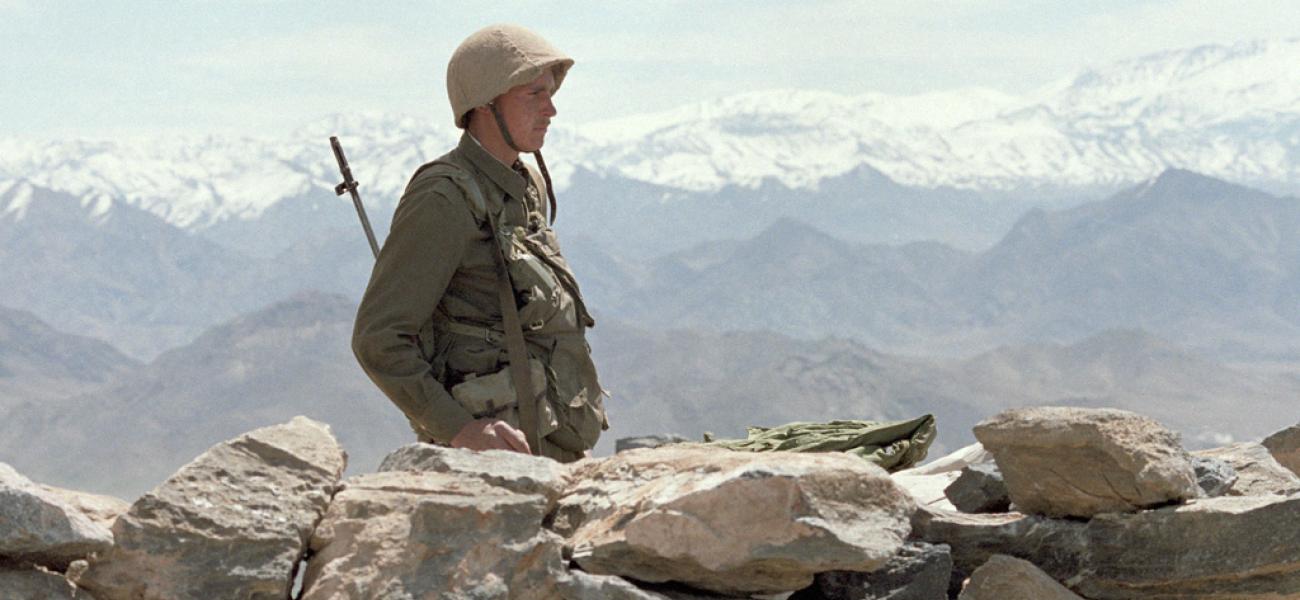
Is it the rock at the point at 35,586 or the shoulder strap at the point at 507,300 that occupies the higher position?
the shoulder strap at the point at 507,300

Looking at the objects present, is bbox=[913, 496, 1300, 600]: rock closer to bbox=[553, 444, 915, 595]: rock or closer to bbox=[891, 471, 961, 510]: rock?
bbox=[891, 471, 961, 510]: rock

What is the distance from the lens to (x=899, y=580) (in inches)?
229

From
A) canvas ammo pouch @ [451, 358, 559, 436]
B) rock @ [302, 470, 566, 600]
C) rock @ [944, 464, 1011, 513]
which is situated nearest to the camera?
rock @ [302, 470, 566, 600]

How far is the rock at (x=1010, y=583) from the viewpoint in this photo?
618 cm

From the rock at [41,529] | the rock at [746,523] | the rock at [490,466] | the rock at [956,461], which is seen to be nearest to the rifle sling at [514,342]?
the rock at [490,466]

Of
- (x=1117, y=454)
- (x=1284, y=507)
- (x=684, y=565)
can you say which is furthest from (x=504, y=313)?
(x=1284, y=507)

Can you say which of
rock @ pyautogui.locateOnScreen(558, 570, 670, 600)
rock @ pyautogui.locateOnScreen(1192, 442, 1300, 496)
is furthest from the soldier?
rock @ pyautogui.locateOnScreen(1192, 442, 1300, 496)

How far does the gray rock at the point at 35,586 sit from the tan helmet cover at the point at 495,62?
259cm

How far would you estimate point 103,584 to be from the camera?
Result: 4.96 metres

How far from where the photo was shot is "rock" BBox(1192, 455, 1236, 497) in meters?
7.18

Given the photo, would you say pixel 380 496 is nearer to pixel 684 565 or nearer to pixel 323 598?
pixel 323 598

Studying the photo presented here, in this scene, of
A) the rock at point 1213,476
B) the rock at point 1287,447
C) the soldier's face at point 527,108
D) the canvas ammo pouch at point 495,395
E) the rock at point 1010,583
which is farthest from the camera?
the rock at point 1287,447

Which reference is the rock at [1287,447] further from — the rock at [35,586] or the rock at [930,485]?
the rock at [35,586]

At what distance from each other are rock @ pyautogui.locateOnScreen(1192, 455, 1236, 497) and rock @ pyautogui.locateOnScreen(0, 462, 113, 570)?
4.62m
